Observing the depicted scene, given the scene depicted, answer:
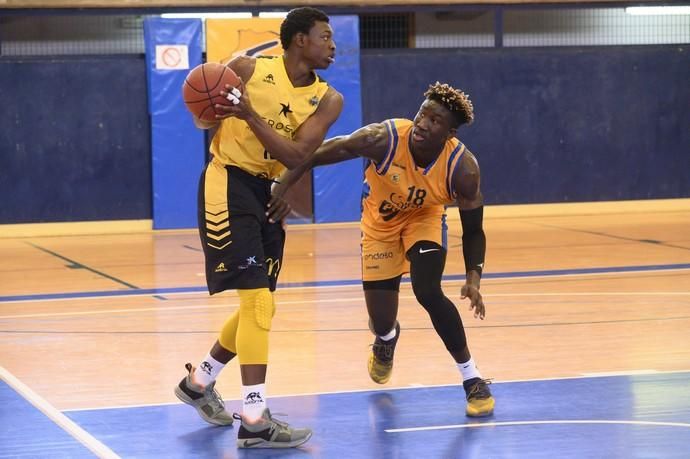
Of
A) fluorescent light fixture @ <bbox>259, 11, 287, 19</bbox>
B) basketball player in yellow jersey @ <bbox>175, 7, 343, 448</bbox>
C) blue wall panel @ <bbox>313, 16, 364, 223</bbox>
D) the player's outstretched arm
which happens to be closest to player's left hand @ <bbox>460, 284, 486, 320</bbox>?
the player's outstretched arm

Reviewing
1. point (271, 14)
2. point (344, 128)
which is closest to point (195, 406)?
point (344, 128)

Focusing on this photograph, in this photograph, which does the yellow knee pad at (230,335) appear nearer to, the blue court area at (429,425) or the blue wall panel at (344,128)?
the blue court area at (429,425)

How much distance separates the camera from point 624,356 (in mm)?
7059

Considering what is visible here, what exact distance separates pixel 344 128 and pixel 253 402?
Result: 35.2 feet

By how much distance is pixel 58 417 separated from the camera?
5.65 metres

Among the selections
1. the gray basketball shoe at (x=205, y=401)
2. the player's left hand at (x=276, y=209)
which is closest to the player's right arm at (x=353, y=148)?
the player's left hand at (x=276, y=209)

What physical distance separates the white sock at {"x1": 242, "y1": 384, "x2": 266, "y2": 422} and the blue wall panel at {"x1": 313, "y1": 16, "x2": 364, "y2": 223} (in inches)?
411

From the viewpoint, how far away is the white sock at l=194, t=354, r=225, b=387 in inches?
223

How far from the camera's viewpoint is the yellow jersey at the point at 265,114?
17.2 feet

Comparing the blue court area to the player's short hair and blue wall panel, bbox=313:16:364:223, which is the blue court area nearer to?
the player's short hair

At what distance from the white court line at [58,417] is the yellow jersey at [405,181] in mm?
1817

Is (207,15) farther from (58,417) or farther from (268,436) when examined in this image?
(268,436)

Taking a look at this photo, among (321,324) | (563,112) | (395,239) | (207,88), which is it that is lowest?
(321,324)

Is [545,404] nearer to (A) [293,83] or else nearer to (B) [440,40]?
(A) [293,83]
